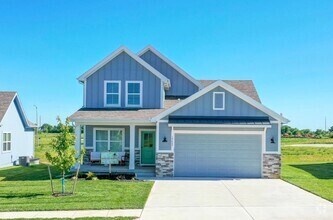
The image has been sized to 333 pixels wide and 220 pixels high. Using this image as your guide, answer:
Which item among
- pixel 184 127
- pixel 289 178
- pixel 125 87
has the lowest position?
pixel 289 178

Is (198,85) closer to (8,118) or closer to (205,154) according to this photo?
(205,154)

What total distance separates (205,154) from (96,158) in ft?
19.9

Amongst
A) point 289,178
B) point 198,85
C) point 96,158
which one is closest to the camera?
point 289,178

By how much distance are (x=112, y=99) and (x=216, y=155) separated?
686 centimetres

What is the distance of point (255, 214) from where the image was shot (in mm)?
9781

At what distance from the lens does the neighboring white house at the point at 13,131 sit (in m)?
23.3

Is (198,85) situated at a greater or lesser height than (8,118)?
greater

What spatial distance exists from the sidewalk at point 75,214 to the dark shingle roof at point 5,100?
14720 millimetres

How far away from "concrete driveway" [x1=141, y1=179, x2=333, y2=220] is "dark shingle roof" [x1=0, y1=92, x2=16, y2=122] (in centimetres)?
1308

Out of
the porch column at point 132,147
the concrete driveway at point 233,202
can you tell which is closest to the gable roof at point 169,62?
the porch column at point 132,147

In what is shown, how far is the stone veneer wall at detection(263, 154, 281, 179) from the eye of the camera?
56.7 ft

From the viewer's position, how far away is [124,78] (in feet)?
66.6

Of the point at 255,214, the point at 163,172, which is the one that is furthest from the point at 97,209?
the point at 163,172

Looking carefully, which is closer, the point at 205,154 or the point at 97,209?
the point at 97,209
